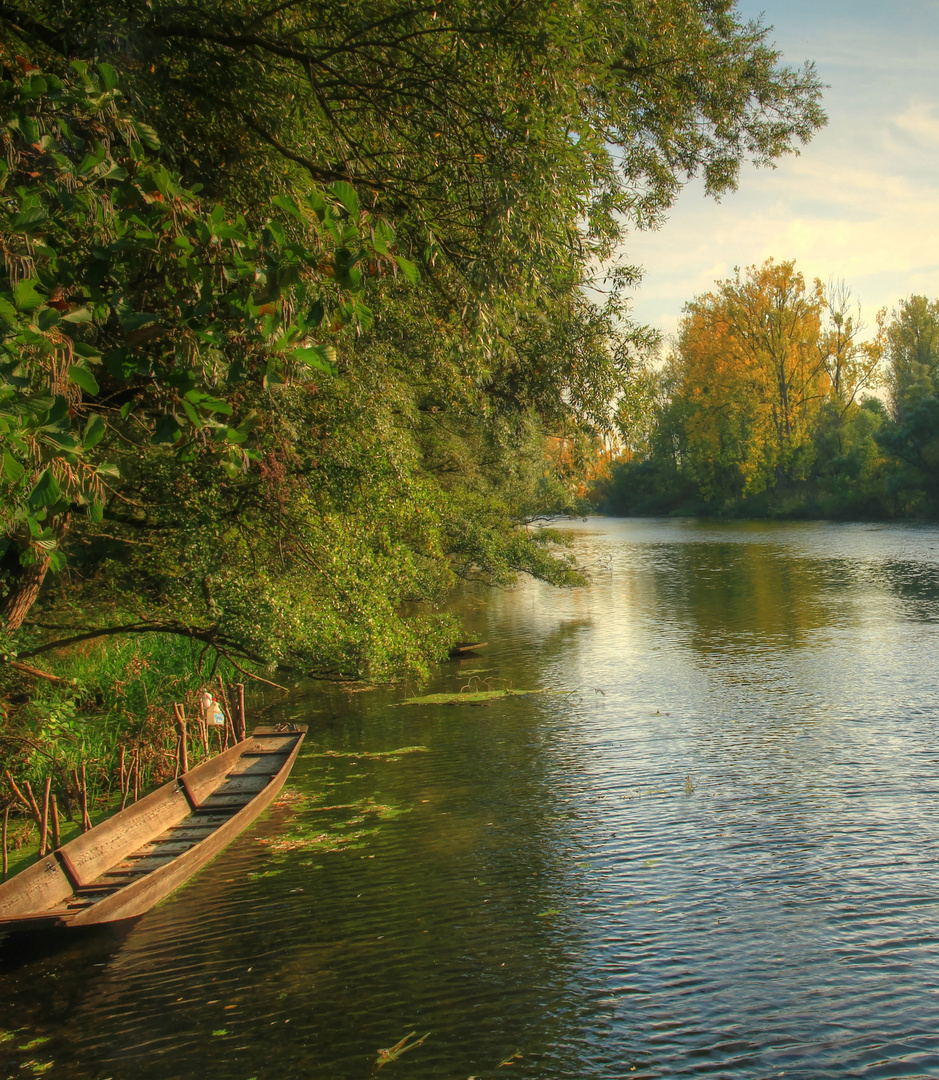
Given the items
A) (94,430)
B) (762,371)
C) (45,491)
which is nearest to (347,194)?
(94,430)

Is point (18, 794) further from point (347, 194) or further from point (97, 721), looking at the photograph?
point (347, 194)

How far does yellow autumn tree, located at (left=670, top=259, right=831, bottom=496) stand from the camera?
239 ft

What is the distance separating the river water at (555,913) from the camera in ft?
25.3

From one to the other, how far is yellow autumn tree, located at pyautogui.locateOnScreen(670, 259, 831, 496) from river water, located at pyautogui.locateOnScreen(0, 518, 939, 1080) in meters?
57.7

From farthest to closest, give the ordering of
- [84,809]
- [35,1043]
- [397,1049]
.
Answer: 1. [84,809]
2. [35,1043]
3. [397,1049]

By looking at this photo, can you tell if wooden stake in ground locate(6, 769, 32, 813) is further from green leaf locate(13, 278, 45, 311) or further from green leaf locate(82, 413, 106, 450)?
green leaf locate(13, 278, 45, 311)

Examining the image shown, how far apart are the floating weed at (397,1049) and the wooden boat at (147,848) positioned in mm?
3498

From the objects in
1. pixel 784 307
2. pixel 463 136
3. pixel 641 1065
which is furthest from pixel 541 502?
pixel 784 307

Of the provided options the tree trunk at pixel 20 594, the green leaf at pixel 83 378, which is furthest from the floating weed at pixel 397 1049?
the tree trunk at pixel 20 594

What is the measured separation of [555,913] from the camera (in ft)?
33.2

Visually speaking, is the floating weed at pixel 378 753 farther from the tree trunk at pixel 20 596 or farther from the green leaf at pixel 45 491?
the green leaf at pixel 45 491

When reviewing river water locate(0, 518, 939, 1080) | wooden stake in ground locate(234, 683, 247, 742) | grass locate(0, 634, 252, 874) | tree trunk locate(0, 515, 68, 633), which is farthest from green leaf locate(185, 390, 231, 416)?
wooden stake in ground locate(234, 683, 247, 742)

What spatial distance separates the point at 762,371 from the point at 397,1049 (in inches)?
2875

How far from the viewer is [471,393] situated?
1341 cm
